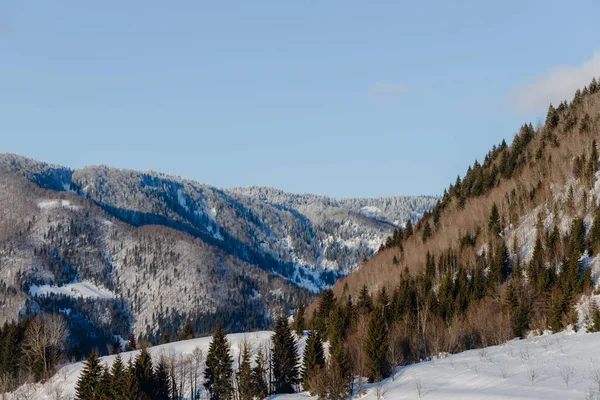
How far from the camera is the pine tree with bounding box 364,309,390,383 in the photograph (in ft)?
223

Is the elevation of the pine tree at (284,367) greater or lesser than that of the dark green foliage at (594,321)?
lesser

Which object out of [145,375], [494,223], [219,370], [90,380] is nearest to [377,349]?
[219,370]

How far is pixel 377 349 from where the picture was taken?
6975 cm

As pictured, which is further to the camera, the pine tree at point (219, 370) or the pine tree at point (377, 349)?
the pine tree at point (219, 370)

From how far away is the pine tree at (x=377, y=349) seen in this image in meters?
67.9

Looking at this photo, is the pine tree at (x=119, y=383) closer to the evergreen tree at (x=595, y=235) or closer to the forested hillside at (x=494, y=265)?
the forested hillside at (x=494, y=265)

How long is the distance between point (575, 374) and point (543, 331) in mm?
33038

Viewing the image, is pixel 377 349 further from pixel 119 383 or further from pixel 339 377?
pixel 119 383

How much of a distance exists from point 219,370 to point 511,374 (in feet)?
137

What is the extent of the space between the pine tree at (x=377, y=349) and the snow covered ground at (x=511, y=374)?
228 centimetres

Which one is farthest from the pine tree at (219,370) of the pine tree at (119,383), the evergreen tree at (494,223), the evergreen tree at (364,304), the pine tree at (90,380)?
the evergreen tree at (494,223)

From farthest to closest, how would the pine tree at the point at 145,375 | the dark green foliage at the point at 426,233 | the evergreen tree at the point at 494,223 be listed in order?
the dark green foliage at the point at 426,233, the evergreen tree at the point at 494,223, the pine tree at the point at 145,375

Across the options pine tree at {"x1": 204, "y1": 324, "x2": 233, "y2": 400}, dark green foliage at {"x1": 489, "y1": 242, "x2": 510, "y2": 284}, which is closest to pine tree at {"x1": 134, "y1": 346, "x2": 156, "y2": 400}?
pine tree at {"x1": 204, "y1": 324, "x2": 233, "y2": 400}

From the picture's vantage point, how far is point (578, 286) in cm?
8481
